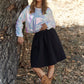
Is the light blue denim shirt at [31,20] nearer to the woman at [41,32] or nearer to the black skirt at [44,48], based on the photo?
the woman at [41,32]

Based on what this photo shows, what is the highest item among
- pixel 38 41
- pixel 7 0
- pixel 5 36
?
pixel 7 0

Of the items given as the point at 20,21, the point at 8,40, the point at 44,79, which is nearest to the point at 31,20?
the point at 20,21

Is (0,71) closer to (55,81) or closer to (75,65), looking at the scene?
(55,81)

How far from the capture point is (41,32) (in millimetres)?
3189

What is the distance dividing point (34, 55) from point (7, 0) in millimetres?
1052

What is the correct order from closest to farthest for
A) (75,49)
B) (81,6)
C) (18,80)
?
(18,80), (75,49), (81,6)

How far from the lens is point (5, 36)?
9.60ft

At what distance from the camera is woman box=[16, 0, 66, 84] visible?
3.11 meters

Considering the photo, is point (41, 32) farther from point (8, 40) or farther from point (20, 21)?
point (8, 40)

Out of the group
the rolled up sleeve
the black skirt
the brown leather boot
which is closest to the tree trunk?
the rolled up sleeve

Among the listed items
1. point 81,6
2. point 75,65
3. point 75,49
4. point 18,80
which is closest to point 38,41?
point 18,80

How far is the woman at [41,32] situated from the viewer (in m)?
3.11

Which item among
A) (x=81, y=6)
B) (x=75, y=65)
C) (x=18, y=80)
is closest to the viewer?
(x=18, y=80)

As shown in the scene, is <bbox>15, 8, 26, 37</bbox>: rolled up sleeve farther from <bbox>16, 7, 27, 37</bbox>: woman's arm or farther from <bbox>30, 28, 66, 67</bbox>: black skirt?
<bbox>30, 28, 66, 67</bbox>: black skirt
